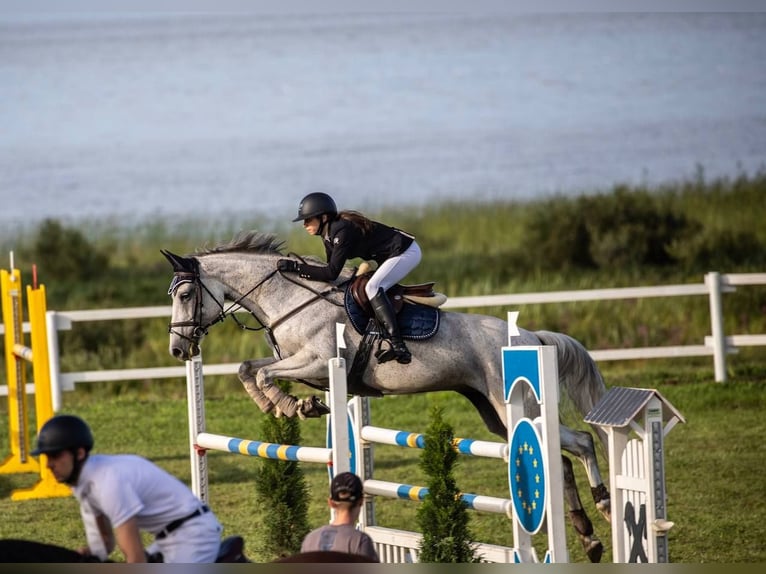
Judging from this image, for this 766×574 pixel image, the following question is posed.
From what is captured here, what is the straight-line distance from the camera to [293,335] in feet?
21.4

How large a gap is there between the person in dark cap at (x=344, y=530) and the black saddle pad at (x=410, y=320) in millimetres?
1973

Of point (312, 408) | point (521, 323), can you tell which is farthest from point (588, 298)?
point (312, 408)

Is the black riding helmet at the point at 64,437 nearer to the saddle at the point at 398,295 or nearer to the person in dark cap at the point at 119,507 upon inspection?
the person in dark cap at the point at 119,507

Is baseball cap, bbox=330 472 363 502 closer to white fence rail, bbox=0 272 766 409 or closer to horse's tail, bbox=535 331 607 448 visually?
horse's tail, bbox=535 331 607 448

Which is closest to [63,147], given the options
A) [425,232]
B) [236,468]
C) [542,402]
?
[425,232]

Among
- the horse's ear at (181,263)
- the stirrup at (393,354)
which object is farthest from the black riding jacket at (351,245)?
the horse's ear at (181,263)

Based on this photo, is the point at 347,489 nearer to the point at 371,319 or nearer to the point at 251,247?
the point at 371,319

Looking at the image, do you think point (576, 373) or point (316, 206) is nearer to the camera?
point (316, 206)

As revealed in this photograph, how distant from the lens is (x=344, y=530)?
175 inches

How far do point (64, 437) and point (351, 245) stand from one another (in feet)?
8.75

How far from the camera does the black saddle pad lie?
646 cm

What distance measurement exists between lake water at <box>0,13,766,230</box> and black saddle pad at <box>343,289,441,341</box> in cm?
1449

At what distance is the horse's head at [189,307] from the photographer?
6.51 m

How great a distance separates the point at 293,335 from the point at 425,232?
530 inches
